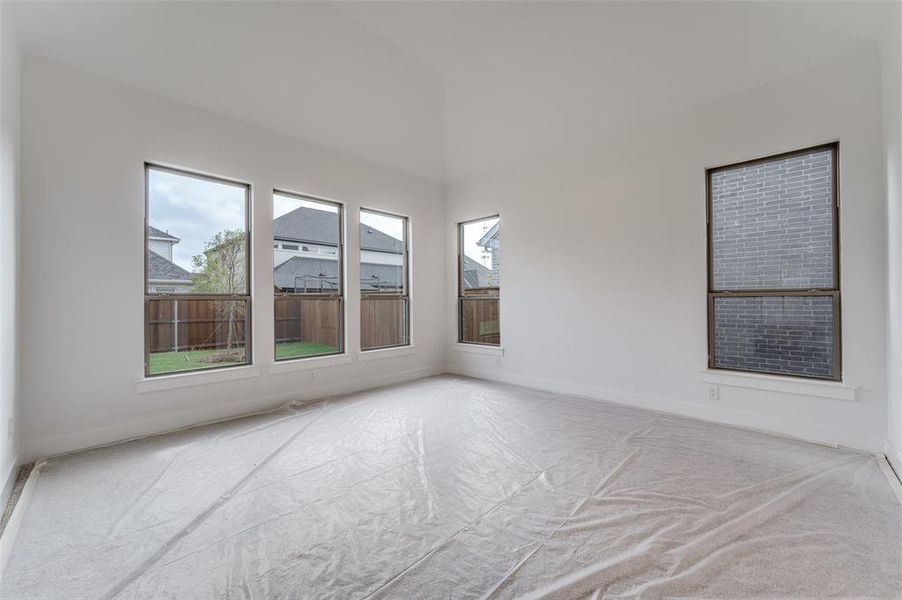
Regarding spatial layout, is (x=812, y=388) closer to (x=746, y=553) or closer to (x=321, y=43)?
(x=746, y=553)

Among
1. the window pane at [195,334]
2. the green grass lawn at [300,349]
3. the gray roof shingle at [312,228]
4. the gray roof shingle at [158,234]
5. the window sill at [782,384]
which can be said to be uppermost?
the gray roof shingle at [312,228]

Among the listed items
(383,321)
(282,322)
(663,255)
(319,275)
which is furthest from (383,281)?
(663,255)

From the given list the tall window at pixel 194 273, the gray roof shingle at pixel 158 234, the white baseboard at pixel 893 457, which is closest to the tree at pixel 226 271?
the tall window at pixel 194 273

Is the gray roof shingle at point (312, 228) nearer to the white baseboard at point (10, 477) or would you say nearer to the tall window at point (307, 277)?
the tall window at point (307, 277)

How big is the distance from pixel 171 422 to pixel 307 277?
6.25 feet

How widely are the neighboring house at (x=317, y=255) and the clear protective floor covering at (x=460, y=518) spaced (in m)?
1.76

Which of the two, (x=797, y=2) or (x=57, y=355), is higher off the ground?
(x=797, y=2)

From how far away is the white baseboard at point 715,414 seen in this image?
2.98m

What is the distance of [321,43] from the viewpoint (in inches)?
136

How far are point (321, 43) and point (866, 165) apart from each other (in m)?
4.45

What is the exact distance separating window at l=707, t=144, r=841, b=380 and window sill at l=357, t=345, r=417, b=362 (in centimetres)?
354

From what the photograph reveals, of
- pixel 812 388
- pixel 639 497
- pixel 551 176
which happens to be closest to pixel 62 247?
pixel 639 497

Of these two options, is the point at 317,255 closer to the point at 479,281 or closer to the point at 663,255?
the point at 479,281

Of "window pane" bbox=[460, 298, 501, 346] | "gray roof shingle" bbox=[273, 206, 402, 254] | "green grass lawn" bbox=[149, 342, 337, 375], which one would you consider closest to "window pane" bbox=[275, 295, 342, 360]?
"green grass lawn" bbox=[149, 342, 337, 375]
